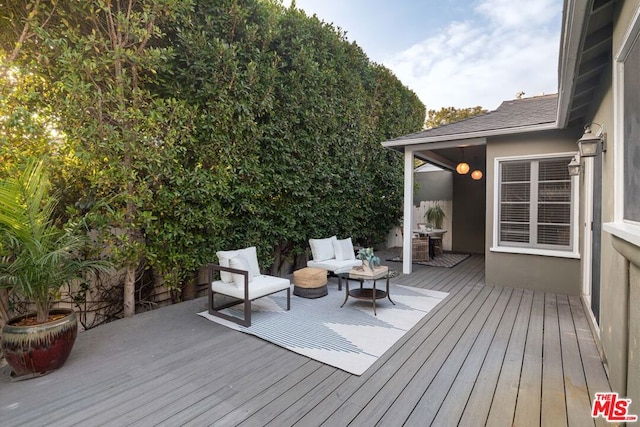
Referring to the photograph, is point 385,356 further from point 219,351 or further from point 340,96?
point 340,96

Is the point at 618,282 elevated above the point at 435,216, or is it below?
below

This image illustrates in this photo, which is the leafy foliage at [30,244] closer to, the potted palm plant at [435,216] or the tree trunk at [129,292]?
the tree trunk at [129,292]

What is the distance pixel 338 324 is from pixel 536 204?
4352 mm

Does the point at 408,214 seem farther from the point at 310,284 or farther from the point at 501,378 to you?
the point at 501,378

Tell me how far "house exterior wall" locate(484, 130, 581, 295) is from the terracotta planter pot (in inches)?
255

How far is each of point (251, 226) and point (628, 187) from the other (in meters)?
4.65

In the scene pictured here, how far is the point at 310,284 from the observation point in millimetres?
4973

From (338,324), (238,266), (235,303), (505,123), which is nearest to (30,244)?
(238,266)

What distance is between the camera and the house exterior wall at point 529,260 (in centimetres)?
513

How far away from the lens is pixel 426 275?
260 inches

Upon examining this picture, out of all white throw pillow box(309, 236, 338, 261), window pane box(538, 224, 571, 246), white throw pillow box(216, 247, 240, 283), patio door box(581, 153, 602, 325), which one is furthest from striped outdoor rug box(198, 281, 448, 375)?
window pane box(538, 224, 571, 246)

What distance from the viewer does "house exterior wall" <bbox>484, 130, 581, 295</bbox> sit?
16.8 feet

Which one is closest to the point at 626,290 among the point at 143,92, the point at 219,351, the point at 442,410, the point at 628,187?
the point at 628,187

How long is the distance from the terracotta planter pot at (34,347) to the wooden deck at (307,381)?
0.10 metres
